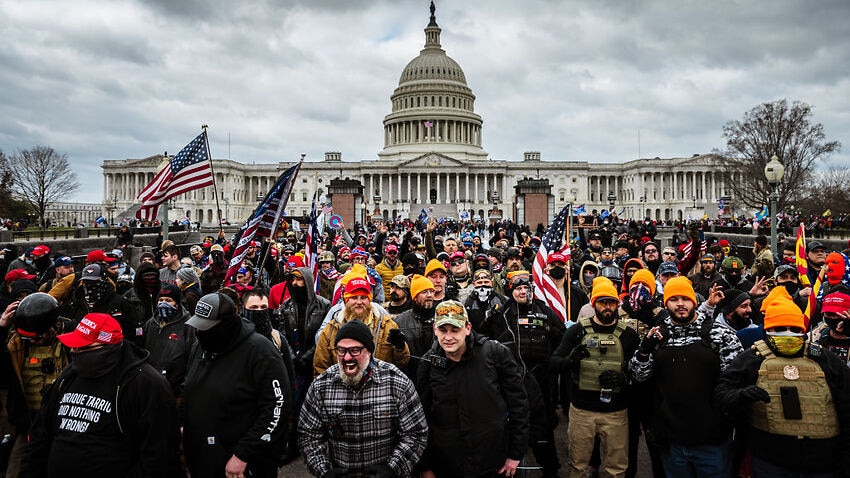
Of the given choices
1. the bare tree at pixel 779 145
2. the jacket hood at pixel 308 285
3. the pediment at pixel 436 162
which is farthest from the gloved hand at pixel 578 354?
the pediment at pixel 436 162

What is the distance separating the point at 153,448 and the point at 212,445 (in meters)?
0.38

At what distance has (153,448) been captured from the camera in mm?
3605

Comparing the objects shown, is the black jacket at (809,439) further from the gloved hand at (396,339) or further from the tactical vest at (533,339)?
the gloved hand at (396,339)

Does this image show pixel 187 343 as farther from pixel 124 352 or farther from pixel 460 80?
pixel 460 80

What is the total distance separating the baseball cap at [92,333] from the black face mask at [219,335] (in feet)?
1.80

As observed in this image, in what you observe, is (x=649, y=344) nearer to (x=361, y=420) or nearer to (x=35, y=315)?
(x=361, y=420)

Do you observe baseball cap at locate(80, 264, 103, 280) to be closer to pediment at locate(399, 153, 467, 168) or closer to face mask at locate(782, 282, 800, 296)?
face mask at locate(782, 282, 800, 296)

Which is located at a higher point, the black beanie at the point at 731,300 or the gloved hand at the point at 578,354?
the black beanie at the point at 731,300

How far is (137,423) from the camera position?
363 centimetres

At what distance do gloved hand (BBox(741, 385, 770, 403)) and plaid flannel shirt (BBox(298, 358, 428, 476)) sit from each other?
7.60ft

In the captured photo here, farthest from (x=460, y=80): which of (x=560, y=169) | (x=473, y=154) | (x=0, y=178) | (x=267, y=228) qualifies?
(x=267, y=228)

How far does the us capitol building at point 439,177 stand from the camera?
101688mm

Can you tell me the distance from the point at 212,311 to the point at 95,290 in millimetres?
3218

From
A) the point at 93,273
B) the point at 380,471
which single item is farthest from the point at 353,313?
the point at 93,273
